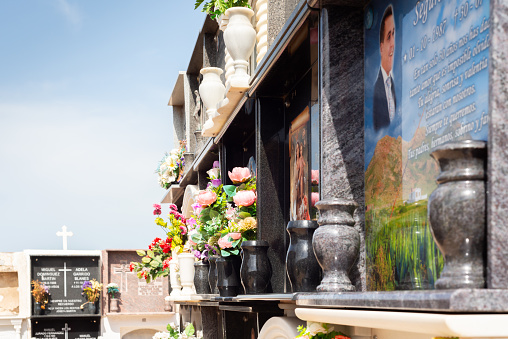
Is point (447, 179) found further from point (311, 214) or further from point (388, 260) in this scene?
point (311, 214)

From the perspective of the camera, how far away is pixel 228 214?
531 cm

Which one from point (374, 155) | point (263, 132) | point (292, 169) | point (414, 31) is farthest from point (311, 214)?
point (414, 31)

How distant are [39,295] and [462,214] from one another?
1449cm

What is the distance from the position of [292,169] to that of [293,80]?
0.62 m

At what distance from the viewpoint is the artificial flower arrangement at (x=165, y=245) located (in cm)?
866

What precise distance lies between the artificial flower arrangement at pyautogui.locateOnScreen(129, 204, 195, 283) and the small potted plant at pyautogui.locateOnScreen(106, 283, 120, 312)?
6.03 metres

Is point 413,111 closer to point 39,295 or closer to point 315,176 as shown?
point 315,176

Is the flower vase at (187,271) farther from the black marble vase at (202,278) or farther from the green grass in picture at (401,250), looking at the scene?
the green grass in picture at (401,250)

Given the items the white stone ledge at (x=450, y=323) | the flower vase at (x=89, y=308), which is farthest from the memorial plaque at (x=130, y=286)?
the white stone ledge at (x=450, y=323)

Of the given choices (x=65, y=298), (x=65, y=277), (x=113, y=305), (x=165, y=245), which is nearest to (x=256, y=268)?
(x=165, y=245)

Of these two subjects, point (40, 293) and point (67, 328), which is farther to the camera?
point (67, 328)

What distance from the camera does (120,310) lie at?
15641 millimetres

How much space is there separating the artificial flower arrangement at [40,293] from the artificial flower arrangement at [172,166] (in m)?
5.08

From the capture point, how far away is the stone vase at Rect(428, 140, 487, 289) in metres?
1.83
